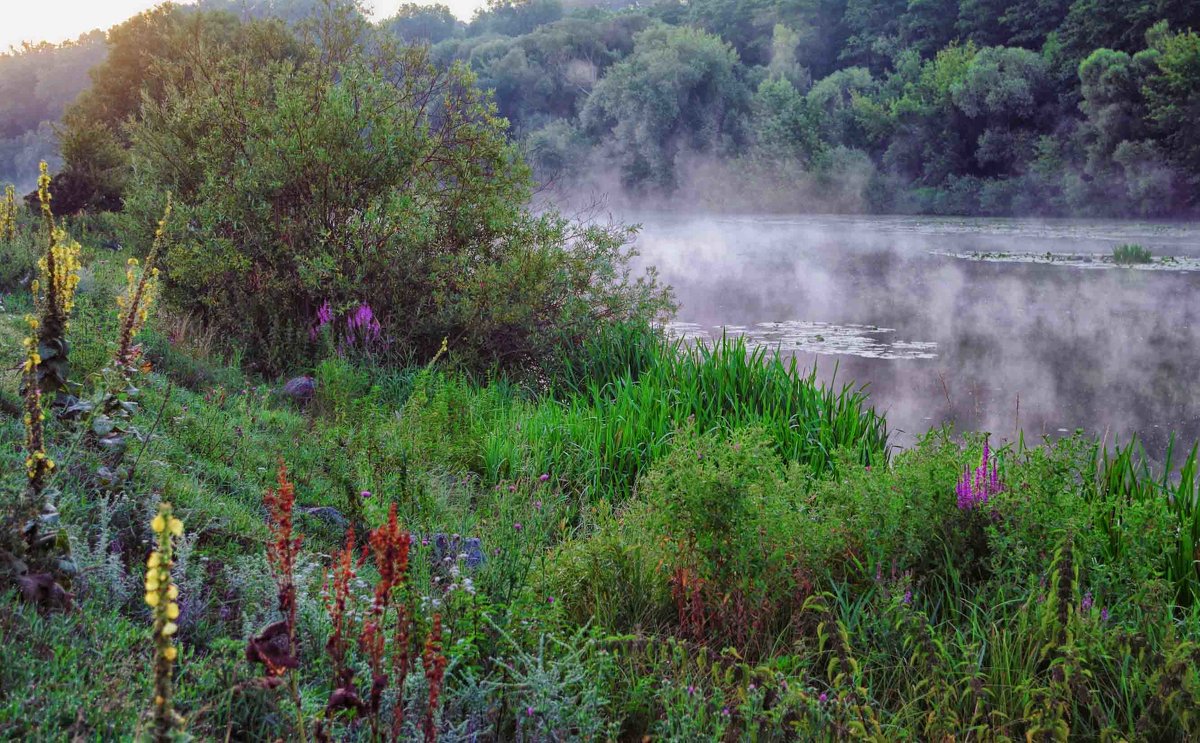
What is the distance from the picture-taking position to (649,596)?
3979 millimetres

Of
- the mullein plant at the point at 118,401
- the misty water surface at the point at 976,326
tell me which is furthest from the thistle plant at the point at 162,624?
the misty water surface at the point at 976,326

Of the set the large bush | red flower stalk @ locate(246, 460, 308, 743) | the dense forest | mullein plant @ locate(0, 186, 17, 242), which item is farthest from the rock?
the dense forest

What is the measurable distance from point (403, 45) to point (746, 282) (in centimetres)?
1149

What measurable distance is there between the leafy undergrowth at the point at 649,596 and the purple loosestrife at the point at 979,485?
0.01 metres

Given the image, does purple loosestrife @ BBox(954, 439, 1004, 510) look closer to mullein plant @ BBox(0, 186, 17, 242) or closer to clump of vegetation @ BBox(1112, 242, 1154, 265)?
mullein plant @ BBox(0, 186, 17, 242)

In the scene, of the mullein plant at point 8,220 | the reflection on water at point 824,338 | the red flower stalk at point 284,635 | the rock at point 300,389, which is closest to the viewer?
the red flower stalk at point 284,635

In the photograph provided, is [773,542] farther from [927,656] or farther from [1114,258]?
[1114,258]

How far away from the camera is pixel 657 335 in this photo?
29.8 feet

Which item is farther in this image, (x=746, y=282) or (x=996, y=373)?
(x=746, y=282)

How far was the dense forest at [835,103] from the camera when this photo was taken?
3306 centimetres

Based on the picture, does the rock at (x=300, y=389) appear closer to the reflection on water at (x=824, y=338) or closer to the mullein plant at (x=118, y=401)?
the mullein plant at (x=118, y=401)

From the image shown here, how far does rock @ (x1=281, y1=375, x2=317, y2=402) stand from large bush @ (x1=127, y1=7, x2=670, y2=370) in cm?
66

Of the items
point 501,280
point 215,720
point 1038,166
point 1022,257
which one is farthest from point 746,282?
point 1038,166

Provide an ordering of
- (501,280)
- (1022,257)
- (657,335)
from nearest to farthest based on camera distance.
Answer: (501,280)
(657,335)
(1022,257)
